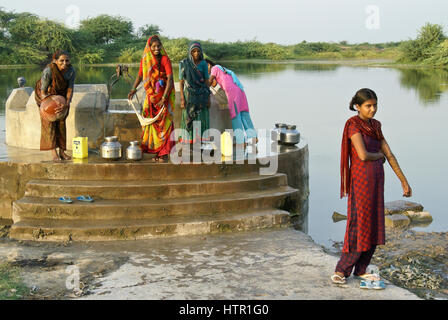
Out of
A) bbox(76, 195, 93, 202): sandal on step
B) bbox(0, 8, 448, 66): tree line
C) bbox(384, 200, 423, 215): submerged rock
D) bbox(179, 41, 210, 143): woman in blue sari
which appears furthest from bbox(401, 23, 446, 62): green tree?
bbox(76, 195, 93, 202): sandal on step

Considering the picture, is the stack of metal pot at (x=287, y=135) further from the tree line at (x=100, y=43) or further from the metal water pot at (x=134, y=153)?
the tree line at (x=100, y=43)

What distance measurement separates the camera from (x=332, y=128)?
1805 centimetres

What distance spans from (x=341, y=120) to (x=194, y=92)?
43.4 feet

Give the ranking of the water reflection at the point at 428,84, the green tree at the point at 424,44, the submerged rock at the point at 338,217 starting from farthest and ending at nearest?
the green tree at the point at 424,44 < the water reflection at the point at 428,84 < the submerged rock at the point at 338,217

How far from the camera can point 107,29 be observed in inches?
1448

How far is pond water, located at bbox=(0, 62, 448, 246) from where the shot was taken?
33.1 ft

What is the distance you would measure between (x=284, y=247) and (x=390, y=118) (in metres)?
15.7

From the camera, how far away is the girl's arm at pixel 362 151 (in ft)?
14.2

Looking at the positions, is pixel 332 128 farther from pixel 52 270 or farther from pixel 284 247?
pixel 52 270

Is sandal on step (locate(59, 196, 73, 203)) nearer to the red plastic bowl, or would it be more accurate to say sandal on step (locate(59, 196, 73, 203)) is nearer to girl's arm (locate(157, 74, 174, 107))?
the red plastic bowl

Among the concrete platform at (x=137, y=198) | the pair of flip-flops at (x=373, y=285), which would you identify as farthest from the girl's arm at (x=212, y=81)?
the pair of flip-flops at (x=373, y=285)

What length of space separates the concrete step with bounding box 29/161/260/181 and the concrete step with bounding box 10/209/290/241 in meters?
0.67

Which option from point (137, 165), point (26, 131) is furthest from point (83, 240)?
point (26, 131)

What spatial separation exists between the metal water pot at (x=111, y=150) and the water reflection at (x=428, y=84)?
19.1m
